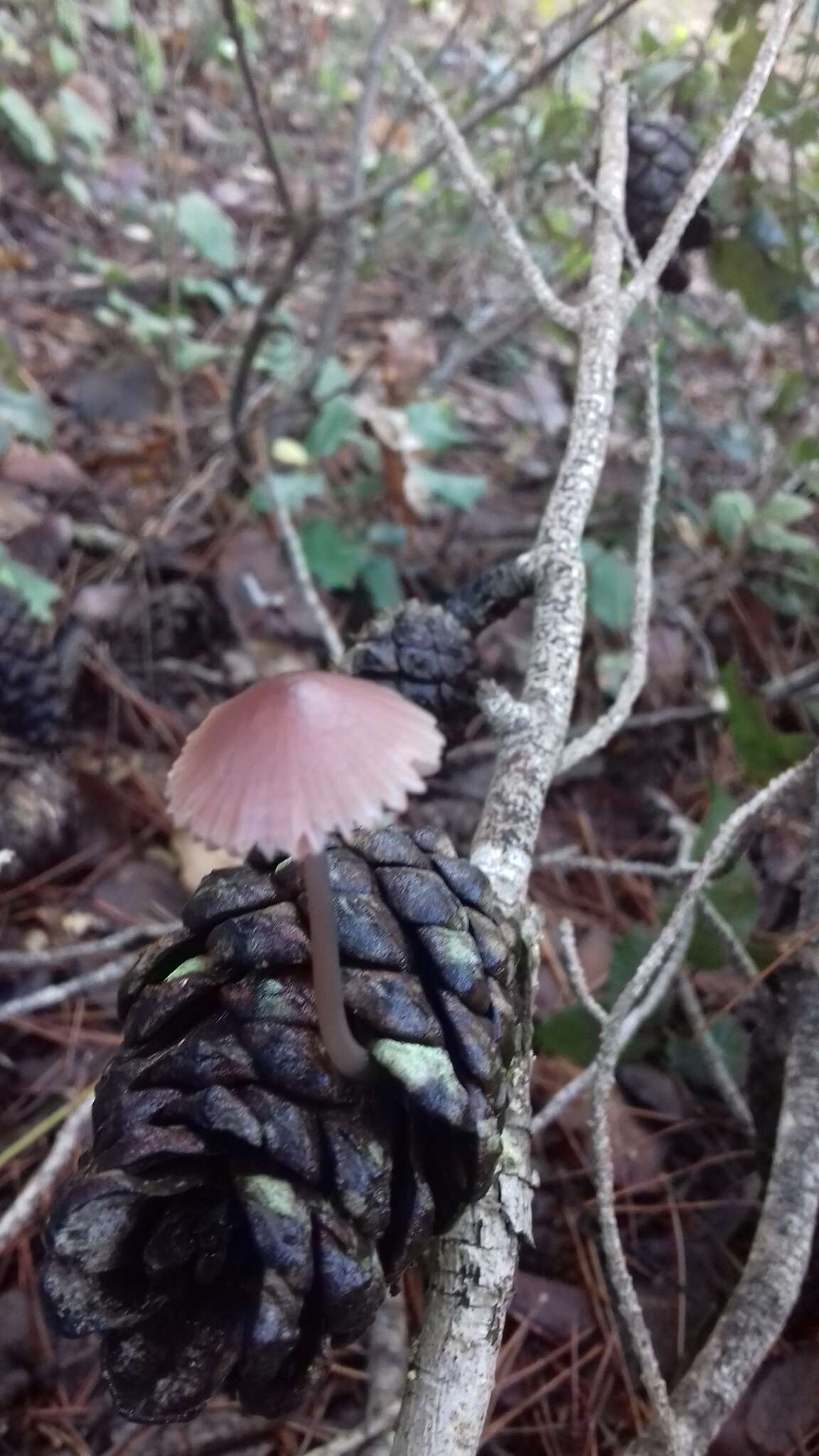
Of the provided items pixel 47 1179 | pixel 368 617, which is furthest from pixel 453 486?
Answer: pixel 47 1179

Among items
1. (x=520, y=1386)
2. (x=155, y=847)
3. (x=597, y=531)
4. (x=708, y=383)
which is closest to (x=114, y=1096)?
(x=520, y=1386)

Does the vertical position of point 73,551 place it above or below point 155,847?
above

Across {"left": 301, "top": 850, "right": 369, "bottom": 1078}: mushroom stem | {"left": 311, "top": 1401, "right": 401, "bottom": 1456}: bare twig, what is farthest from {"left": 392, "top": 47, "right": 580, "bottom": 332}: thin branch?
{"left": 311, "top": 1401, "right": 401, "bottom": 1456}: bare twig

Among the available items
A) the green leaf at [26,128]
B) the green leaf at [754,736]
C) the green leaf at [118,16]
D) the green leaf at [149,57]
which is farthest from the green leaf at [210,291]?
the green leaf at [754,736]

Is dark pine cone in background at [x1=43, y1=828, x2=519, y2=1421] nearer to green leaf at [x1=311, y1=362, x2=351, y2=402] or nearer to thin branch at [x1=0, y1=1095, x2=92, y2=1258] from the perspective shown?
thin branch at [x1=0, y1=1095, x2=92, y2=1258]

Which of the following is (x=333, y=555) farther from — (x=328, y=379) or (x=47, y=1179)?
(x=47, y=1179)

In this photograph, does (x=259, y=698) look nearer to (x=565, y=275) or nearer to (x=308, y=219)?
(x=308, y=219)
